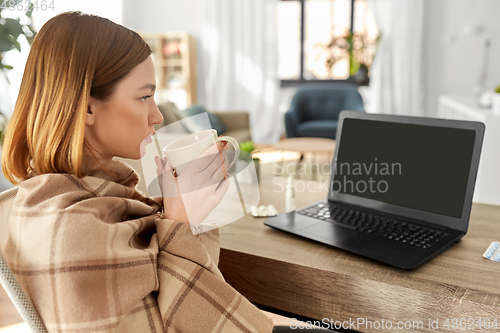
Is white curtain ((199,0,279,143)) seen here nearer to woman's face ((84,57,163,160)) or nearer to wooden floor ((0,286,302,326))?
wooden floor ((0,286,302,326))

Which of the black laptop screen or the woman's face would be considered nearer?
the woman's face

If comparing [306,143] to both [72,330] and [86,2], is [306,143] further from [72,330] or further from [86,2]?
[72,330]

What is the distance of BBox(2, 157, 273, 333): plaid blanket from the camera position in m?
0.52

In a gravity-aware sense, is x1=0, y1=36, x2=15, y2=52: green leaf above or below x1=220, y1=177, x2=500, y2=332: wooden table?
above

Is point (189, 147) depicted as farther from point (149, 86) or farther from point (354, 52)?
point (354, 52)

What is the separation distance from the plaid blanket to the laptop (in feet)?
1.00

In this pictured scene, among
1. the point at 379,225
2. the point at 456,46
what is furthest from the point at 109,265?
the point at 456,46

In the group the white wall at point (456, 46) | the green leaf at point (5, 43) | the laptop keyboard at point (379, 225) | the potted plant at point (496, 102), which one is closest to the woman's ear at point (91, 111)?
the laptop keyboard at point (379, 225)

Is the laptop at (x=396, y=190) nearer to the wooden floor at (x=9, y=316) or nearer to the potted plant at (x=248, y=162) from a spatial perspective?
the potted plant at (x=248, y=162)

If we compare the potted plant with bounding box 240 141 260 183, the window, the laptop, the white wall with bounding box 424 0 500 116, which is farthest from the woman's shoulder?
the white wall with bounding box 424 0 500 116

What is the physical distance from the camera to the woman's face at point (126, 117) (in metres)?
0.65

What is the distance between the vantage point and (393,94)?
510 centimetres

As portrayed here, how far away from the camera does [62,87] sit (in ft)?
1.95

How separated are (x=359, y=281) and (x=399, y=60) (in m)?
4.82
